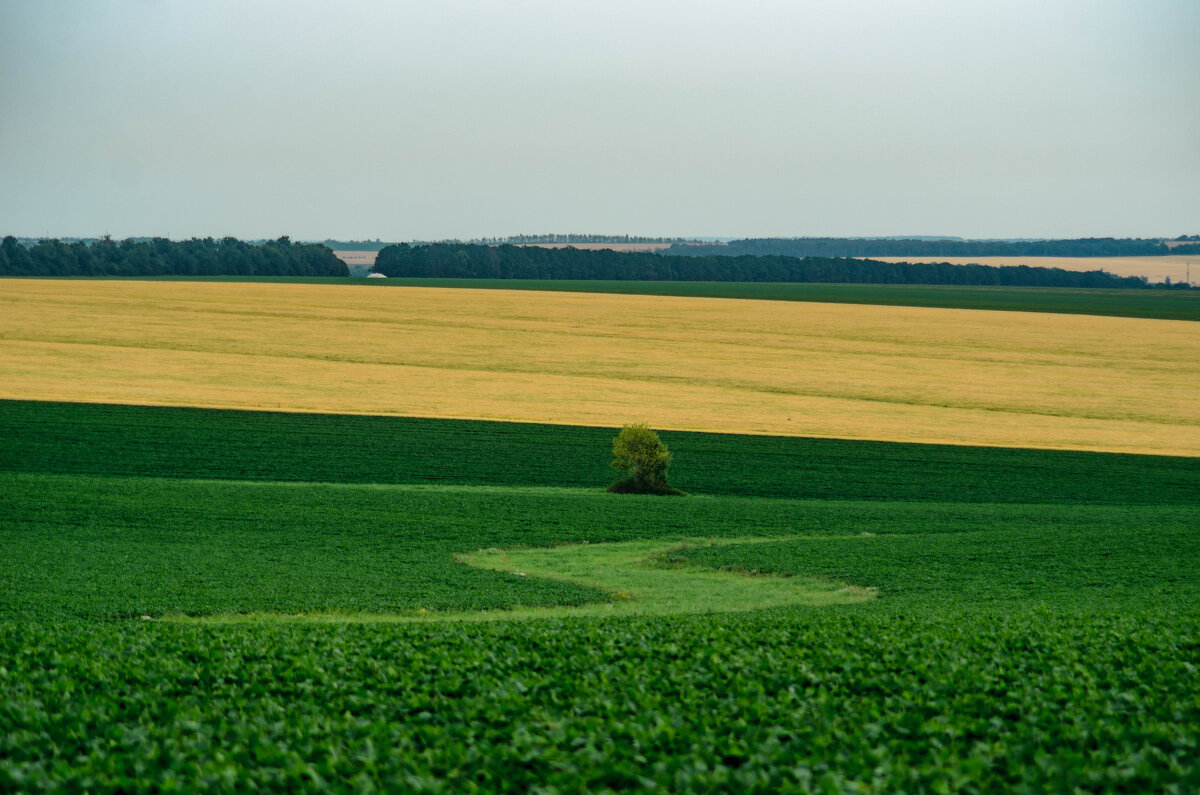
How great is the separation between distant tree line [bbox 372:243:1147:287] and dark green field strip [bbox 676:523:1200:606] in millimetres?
117951

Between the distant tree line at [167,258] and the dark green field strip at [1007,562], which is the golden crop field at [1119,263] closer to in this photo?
the distant tree line at [167,258]

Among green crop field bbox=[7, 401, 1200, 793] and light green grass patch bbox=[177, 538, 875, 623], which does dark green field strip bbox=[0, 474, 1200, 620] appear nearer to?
green crop field bbox=[7, 401, 1200, 793]

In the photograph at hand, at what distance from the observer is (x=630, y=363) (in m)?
56.6

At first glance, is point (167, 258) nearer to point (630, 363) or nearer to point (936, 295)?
point (630, 363)

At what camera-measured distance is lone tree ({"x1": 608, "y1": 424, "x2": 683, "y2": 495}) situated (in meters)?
32.4

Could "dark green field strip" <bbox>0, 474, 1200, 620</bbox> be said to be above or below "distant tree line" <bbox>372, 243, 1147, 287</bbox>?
below

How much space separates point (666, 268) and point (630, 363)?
294ft

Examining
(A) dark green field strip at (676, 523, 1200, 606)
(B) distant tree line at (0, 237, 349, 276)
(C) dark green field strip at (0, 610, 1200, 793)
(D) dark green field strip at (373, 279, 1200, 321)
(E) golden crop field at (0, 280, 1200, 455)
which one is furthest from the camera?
(B) distant tree line at (0, 237, 349, 276)

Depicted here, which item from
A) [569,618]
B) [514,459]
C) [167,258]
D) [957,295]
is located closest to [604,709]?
[569,618]

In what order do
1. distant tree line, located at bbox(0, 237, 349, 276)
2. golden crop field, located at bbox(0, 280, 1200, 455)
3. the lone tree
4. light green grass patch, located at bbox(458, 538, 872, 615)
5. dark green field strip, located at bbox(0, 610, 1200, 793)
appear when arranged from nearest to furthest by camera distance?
1. dark green field strip, located at bbox(0, 610, 1200, 793)
2. light green grass patch, located at bbox(458, 538, 872, 615)
3. the lone tree
4. golden crop field, located at bbox(0, 280, 1200, 455)
5. distant tree line, located at bbox(0, 237, 349, 276)

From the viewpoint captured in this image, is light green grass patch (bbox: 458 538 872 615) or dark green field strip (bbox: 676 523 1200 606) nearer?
light green grass patch (bbox: 458 538 872 615)

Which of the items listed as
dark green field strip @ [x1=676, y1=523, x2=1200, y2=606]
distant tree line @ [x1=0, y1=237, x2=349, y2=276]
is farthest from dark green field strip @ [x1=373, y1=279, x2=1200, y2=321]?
dark green field strip @ [x1=676, y1=523, x2=1200, y2=606]

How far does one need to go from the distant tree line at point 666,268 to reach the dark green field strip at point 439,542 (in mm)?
112895

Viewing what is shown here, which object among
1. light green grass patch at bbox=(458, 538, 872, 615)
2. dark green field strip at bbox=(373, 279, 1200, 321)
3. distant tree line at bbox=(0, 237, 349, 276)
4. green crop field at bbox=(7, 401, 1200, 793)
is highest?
distant tree line at bbox=(0, 237, 349, 276)
